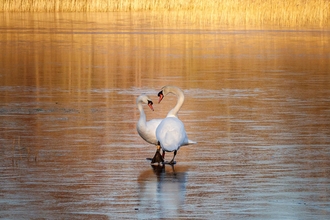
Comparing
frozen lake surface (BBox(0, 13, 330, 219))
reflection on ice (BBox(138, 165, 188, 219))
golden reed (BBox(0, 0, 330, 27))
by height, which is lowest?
reflection on ice (BBox(138, 165, 188, 219))

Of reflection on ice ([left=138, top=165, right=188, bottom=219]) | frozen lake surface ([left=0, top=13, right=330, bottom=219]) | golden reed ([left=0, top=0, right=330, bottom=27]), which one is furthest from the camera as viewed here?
golden reed ([left=0, top=0, right=330, bottom=27])

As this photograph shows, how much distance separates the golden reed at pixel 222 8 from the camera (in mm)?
41969

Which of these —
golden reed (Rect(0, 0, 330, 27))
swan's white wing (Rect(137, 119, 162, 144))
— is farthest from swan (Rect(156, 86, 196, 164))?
golden reed (Rect(0, 0, 330, 27))

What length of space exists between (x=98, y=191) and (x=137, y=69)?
12562 millimetres

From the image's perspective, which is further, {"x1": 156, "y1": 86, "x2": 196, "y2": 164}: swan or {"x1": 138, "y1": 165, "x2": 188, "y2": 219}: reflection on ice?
{"x1": 156, "y1": 86, "x2": 196, "y2": 164}: swan

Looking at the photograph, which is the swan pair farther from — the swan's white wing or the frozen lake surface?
the frozen lake surface

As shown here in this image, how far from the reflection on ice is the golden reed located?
3155 cm

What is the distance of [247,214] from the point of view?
688cm

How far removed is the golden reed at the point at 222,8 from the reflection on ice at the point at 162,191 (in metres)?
31.5

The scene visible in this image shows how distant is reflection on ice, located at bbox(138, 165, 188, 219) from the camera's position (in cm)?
699

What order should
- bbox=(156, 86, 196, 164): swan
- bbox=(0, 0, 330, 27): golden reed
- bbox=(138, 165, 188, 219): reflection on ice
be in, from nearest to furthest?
bbox=(138, 165, 188, 219): reflection on ice < bbox=(156, 86, 196, 164): swan < bbox=(0, 0, 330, 27): golden reed

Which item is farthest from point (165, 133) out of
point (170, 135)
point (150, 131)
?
point (150, 131)

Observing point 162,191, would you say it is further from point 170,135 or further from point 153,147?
point 153,147

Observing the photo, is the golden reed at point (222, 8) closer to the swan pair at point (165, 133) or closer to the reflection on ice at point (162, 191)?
the swan pair at point (165, 133)
